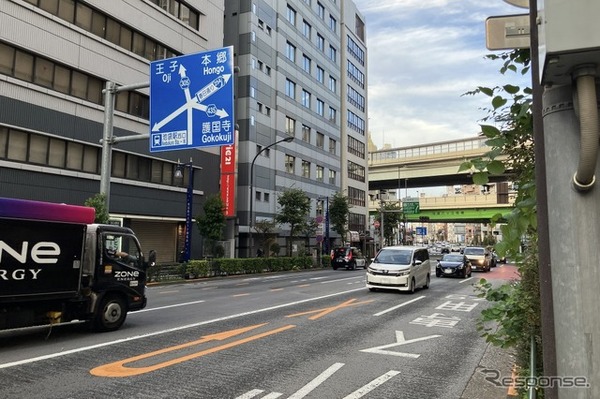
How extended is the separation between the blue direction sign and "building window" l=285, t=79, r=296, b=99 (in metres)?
33.5

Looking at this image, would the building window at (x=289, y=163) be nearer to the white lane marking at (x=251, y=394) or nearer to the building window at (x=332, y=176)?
the building window at (x=332, y=176)

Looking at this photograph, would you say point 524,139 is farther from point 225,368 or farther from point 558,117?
point 225,368

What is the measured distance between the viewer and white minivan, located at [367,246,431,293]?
17.1 m

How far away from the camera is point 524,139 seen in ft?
11.0

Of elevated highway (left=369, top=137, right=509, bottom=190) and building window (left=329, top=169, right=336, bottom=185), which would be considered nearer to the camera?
elevated highway (left=369, top=137, right=509, bottom=190)

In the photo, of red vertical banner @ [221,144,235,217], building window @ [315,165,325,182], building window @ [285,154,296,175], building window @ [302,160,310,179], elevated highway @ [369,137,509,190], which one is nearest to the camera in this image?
red vertical banner @ [221,144,235,217]

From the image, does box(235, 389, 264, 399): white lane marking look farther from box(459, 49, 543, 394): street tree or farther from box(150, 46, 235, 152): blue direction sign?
box(150, 46, 235, 152): blue direction sign

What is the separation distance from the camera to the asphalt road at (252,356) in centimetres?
567

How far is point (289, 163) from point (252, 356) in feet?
133

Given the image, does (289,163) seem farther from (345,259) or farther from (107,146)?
(107,146)

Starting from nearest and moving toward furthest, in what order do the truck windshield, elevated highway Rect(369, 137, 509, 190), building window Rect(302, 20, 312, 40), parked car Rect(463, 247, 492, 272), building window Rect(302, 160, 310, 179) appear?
1. the truck windshield
2. parked car Rect(463, 247, 492, 272)
3. building window Rect(302, 160, 310, 179)
4. building window Rect(302, 20, 312, 40)
5. elevated highway Rect(369, 137, 509, 190)

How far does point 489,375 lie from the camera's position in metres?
6.70

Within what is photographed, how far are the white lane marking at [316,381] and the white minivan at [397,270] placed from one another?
10570 mm

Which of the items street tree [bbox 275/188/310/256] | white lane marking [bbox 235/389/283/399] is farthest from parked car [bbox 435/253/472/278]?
white lane marking [bbox 235/389/283/399]
